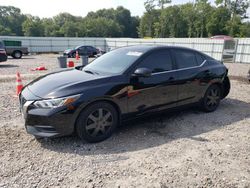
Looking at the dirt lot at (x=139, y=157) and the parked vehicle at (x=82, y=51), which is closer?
the dirt lot at (x=139, y=157)

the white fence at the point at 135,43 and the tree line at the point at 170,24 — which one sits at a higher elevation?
the tree line at the point at 170,24

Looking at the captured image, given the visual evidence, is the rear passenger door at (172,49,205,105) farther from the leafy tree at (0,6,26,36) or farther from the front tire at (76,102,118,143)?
the leafy tree at (0,6,26,36)

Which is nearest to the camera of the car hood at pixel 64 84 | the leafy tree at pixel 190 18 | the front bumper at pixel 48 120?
the front bumper at pixel 48 120

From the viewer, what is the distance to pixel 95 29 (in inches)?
2832

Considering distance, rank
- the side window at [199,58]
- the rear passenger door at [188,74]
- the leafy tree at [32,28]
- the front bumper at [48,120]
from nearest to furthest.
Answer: the front bumper at [48,120]
the rear passenger door at [188,74]
the side window at [199,58]
the leafy tree at [32,28]

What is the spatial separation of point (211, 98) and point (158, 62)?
73.8 inches

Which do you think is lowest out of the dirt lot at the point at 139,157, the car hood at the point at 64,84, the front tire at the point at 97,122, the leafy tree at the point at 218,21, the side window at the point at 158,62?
the dirt lot at the point at 139,157

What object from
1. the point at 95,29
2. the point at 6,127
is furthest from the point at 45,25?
the point at 6,127

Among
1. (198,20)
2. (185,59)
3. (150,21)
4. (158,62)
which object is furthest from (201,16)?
(158,62)

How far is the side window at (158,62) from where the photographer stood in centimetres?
422

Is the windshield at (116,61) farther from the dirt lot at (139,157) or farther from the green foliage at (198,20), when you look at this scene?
the green foliage at (198,20)

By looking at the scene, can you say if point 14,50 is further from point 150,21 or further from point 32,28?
point 150,21

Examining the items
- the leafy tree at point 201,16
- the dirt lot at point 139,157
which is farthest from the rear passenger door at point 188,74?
the leafy tree at point 201,16

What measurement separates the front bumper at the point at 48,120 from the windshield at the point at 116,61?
1171mm
